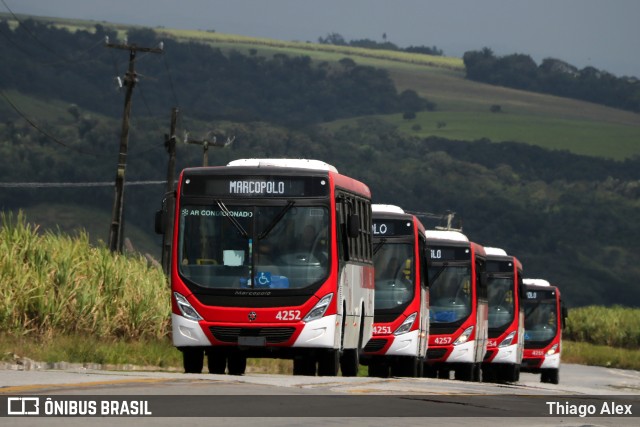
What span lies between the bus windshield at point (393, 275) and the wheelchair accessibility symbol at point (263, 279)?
24.7 ft

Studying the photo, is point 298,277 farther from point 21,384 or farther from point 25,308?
point 21,384

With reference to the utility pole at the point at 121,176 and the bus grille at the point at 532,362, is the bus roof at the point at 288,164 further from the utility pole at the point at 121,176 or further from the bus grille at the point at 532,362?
the utility pole at the point at 121,176

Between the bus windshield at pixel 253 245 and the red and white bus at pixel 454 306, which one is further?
the red and white bus at pixel 454 306

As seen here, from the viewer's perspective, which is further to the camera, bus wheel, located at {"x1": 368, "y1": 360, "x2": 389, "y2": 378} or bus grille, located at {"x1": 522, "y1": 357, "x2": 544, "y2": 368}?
bus grille, located at {"x1": 522, "y1": 357, "x2": 544, "y2": 368}

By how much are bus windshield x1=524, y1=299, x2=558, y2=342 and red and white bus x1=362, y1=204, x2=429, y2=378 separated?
18877 mm

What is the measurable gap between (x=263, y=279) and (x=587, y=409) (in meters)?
6.53

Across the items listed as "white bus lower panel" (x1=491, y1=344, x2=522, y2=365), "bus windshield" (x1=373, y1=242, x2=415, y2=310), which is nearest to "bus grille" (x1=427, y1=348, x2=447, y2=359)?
"bus windshield" (x1=373, y1=242, x2=415, y2=310)

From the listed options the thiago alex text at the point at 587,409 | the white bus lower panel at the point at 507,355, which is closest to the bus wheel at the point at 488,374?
the white bus lower panel at the point at 507,355

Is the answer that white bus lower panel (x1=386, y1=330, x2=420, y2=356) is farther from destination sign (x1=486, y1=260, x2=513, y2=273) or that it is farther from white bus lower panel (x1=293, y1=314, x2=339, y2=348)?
destination sign (x1=486, y1=260, x2=513, y2=273)

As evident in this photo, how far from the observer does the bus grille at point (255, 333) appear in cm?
2267

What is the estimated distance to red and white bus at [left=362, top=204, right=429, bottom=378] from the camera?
97.8 feet

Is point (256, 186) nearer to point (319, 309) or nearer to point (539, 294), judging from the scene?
point (319, 309)

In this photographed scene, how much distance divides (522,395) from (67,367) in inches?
262

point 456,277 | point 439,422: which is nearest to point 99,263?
point 456,277
